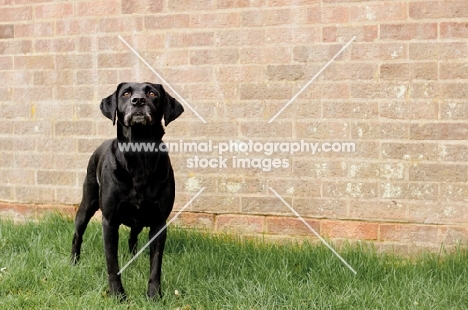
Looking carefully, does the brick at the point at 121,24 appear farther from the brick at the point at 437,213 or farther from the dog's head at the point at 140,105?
the brick at the point at 437,213

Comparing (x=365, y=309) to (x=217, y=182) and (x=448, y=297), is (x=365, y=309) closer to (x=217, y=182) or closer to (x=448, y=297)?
(x=448, y=297)

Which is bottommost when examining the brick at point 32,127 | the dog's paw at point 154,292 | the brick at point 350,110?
the dog's paw at point 154,292

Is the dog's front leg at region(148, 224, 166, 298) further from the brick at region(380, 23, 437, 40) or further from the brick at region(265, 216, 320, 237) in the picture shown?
the brick at region(380, 23, 437, 40)

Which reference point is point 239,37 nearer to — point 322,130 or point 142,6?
point 142,6

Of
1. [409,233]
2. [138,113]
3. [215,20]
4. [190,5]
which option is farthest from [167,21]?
[409,233]

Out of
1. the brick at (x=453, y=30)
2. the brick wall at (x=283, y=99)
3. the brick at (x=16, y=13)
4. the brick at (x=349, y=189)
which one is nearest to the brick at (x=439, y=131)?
the brick wall at (x=283, y=99)

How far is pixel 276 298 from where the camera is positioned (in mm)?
3871

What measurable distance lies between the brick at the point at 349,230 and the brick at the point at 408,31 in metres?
1.58

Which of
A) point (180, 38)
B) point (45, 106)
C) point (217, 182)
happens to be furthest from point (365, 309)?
point (45, 106)

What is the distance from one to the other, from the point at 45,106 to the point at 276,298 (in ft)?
Answer: 10.7

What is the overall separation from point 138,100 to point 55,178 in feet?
7.58

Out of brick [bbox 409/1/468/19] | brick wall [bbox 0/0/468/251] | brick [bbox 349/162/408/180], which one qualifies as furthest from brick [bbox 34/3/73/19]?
brick [bbox 409/1/468/19]

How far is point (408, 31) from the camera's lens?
478 centimetres

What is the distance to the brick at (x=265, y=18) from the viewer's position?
506 cm
